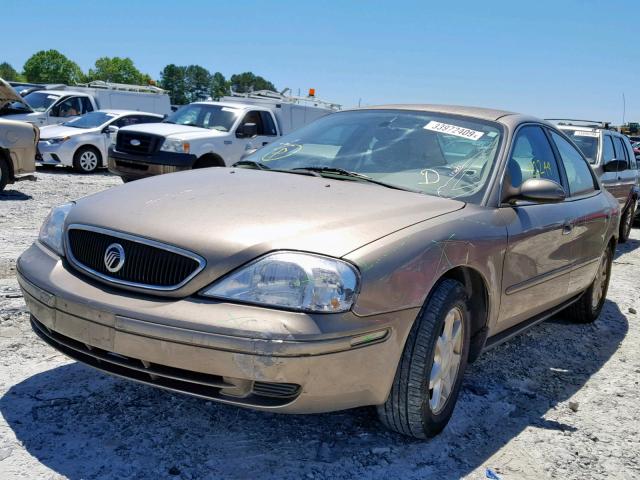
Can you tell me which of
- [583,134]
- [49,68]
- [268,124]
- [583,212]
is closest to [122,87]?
[268,124]

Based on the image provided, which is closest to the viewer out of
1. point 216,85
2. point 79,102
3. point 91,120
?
point 91,120

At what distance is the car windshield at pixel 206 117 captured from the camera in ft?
38.7

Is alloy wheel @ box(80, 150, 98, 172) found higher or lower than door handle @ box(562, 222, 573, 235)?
lower

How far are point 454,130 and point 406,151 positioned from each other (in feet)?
1.08

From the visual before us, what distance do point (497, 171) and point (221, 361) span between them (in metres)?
1.90

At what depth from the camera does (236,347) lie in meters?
2.34

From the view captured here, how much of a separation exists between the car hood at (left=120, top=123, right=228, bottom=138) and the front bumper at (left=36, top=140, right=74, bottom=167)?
369 cm

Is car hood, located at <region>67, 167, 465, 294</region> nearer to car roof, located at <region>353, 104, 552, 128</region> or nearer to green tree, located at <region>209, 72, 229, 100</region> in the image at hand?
car roof, located at <region>353, 104, 552, 128</region>

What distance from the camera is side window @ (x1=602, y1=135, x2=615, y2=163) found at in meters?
9.38

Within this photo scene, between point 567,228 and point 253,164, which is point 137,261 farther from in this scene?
point 567,228

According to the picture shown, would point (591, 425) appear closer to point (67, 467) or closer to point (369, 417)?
point (369, 417)

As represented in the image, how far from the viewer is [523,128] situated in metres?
4.03

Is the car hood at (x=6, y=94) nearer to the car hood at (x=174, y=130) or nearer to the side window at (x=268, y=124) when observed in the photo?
the car hood at (x=174, y=130)

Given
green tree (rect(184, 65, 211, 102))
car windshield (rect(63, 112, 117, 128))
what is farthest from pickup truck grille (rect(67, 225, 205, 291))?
green tree (rect(184, 65, 211, 102))
